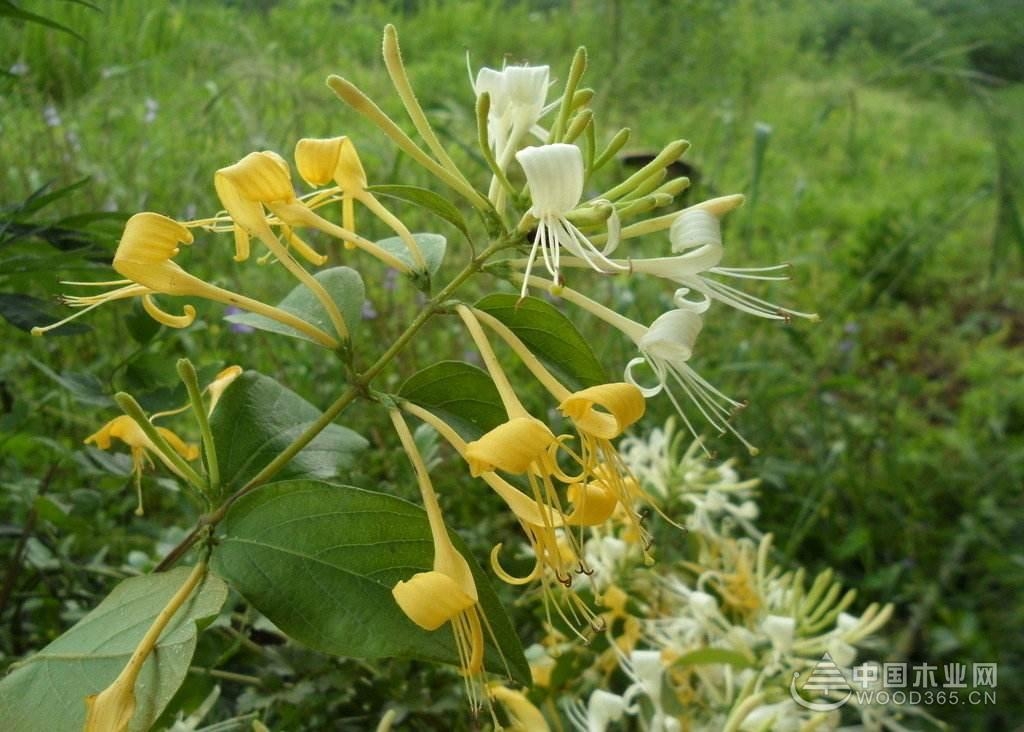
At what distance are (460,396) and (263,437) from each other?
0.11 metres

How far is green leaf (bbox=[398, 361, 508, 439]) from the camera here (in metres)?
0.49

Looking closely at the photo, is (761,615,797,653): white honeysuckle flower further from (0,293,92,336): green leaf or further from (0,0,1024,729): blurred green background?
(0,293,92,336): green leaf

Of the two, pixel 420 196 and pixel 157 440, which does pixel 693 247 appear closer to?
pixel 420 196

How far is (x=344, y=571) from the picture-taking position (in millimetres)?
432

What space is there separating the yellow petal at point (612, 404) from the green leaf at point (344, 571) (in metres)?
0.08

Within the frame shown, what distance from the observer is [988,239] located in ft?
8.62

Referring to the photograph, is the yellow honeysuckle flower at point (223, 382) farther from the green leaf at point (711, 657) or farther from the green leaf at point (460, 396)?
the green leaf at point (711, 657)

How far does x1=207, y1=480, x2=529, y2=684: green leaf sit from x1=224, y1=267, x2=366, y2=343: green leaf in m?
0.10

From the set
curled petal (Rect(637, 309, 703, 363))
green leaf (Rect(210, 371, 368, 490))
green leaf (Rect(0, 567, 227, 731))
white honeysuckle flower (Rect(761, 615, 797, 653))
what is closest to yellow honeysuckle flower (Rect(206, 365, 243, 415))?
green leaf (Rect(210, 371, 368, 490))

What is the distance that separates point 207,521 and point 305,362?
26.3 inches

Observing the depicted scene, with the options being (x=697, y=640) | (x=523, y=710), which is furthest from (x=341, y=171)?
(x=697, y=640)

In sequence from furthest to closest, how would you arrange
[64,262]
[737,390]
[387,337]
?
[737,390]
[387,337]
[64,262]

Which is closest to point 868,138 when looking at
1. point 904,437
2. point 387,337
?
point 904,437

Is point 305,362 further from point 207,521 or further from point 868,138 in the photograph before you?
point 868,138
